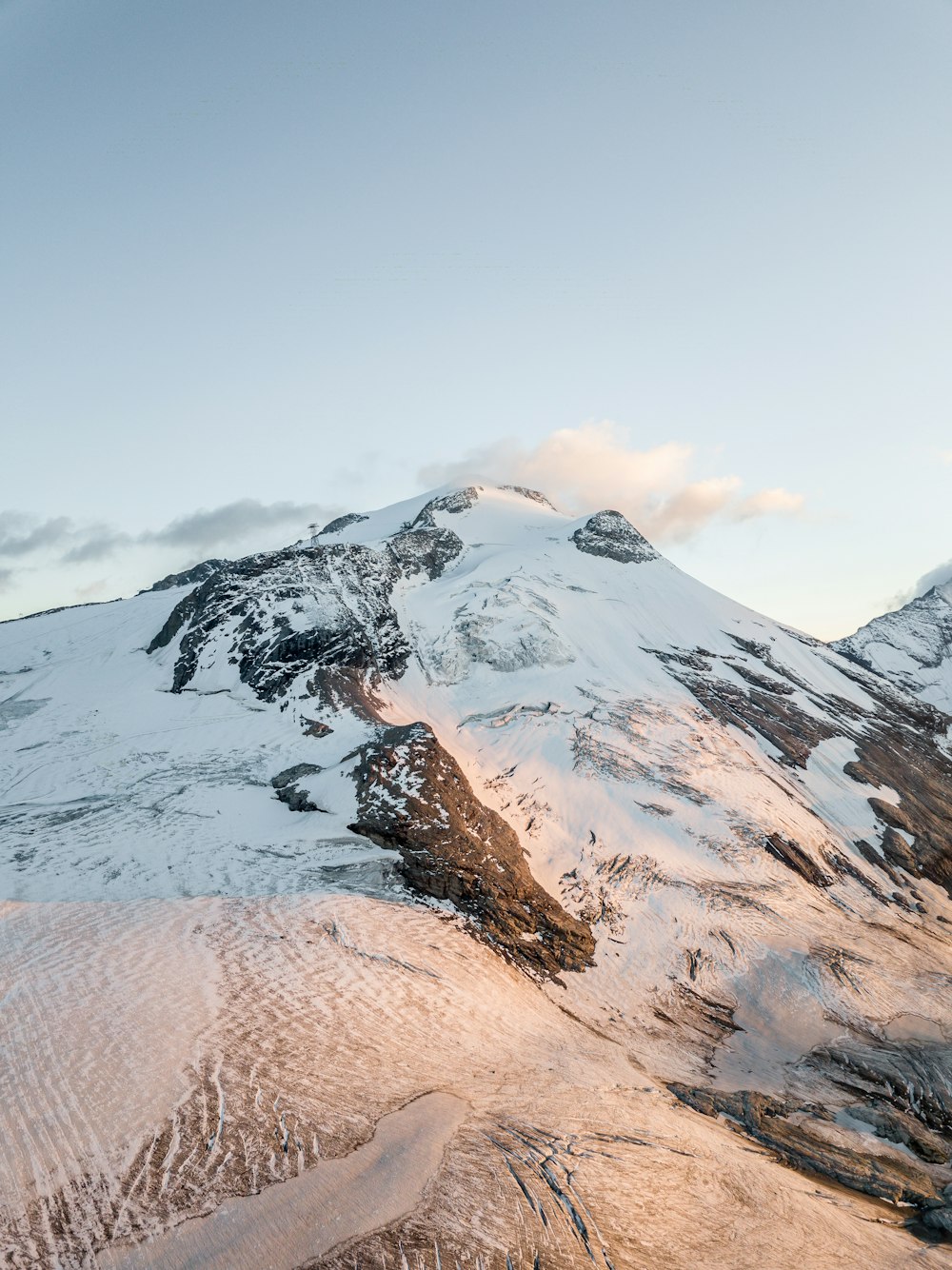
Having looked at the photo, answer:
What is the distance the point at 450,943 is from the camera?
72.2 feet

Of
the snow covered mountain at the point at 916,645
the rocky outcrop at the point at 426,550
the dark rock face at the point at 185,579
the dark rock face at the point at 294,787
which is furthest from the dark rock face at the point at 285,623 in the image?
the snow covered mountain at the point at 916,645

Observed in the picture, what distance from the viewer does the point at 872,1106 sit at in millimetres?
19672

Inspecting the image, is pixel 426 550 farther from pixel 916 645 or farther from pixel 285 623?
pixel 916 645

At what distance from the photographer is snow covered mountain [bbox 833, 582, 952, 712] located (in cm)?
8857

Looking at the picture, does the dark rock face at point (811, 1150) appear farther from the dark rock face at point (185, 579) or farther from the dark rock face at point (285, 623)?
the dark rock face at point (185, 579)

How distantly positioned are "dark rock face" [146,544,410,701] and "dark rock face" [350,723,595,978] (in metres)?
12.2

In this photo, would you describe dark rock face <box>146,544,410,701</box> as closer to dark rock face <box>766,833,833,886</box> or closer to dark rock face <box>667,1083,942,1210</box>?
dark rock face <box>766,833,833,886</box>

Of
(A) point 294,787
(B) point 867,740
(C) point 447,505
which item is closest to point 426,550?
(C) point 447,505

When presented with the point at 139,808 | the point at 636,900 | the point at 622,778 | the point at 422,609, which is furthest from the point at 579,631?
the point at 139,808

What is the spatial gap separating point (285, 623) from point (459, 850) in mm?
22777

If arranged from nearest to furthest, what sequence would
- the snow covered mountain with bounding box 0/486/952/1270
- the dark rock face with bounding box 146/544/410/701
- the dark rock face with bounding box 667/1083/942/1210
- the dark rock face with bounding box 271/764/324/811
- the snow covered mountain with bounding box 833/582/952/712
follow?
the snow covered mountain with bounding box 0/486/952/1270
the dark rock face with bounding box 667/1083/942/1210
the dark rock face with bounding box 271/764/324/811
the dark rock face with bounding box 146/544/410/701
the snow covered mountain with bounding box 833/582/952/712

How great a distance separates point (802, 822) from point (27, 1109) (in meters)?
38.8

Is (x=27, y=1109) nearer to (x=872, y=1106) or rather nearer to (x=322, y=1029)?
Result: (x=322, y=1029)

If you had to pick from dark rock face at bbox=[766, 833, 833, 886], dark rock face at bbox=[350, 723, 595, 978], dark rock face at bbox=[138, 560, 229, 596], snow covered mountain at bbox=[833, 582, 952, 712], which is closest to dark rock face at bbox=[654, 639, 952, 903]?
dark rock face at bbox=[766, 833, 833, 886]
